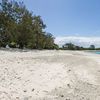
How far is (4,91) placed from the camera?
7.63 metres

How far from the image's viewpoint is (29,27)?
45.5 m

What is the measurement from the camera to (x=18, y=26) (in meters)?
43.7

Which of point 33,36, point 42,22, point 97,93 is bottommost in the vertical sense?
point 97,93

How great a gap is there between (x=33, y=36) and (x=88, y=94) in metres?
40.2

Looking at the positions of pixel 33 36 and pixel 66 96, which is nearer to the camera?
pixel 66 96

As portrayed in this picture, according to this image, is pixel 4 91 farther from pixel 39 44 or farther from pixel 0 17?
pixel 39 44

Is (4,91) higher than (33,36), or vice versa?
(33,36)

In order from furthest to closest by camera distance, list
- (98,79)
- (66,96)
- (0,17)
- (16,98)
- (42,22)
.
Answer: (42,22) < (0,17) < (98,79) < (66,96) < (16,98)

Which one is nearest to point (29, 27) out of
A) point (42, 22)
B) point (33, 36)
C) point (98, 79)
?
point (33, 36)

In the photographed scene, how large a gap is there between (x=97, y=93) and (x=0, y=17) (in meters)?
29.2

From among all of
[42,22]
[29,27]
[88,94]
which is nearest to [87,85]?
[88,94]

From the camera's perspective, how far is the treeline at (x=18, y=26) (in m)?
36.7

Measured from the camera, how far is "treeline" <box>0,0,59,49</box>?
1446 inches

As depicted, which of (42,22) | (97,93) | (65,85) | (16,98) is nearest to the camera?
(16,98)
